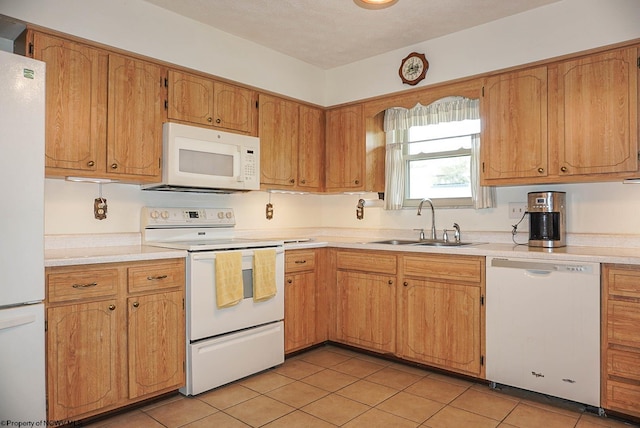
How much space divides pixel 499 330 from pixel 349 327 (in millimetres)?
1209

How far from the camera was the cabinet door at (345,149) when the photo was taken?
3861 mm

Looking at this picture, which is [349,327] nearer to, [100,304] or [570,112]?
[100,304]

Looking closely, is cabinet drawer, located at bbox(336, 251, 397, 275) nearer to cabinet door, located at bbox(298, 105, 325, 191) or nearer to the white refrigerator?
cabinet door, located at bbox(298, 105, 325, 191)

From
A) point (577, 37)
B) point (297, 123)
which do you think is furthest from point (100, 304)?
point (577, 37)

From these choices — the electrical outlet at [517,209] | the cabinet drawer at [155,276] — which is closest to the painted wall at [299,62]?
the electrical outlet at [517,209]

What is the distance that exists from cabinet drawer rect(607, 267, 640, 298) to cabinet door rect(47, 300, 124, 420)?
269 cm

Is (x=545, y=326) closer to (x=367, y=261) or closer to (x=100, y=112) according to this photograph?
(x=367, y=261)

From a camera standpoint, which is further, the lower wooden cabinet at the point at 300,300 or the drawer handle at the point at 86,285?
the lower wooden cabinet at the point at 300,300

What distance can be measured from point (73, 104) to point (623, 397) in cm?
344

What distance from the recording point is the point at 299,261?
3.41m

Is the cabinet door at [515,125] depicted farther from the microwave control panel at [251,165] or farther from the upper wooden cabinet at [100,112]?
the upper wooden cabinet at [100,112]

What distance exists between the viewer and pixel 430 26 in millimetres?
3109

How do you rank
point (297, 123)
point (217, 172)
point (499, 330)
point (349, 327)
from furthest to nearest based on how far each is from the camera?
1. point (297, 123)
2. point (349, 327)
3. point (217, 172)
4. point (499, 330)

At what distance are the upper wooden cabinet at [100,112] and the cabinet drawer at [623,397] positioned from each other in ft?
9.76
